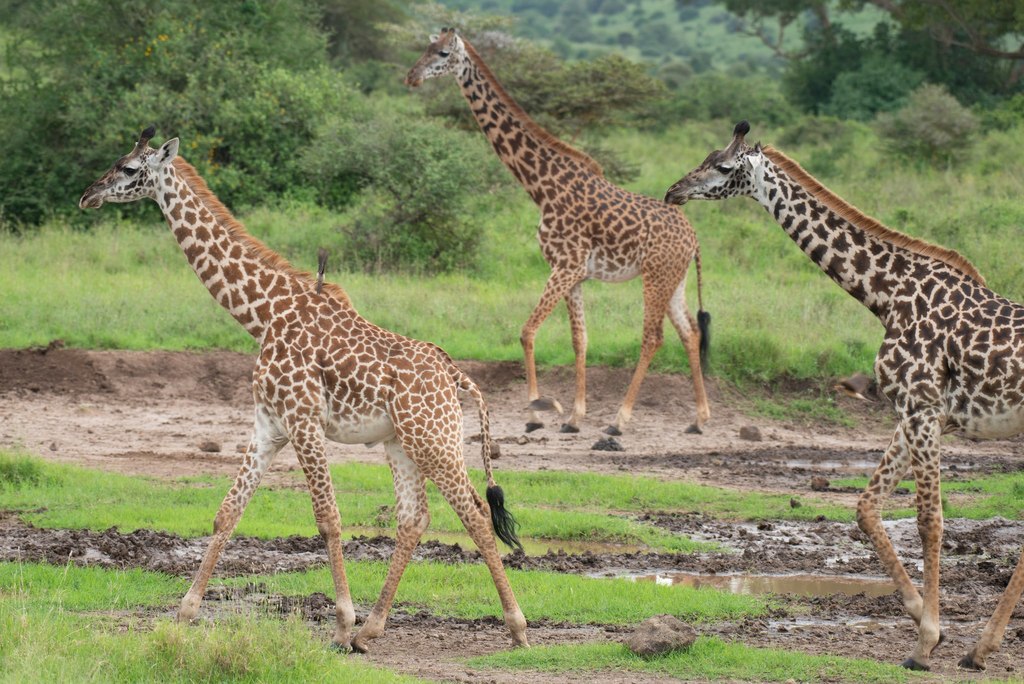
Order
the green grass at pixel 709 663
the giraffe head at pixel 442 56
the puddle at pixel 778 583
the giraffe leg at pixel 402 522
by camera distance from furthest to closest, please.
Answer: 1. the giraffe head at pixel 442 56
2. the puddle at pixel 778 583
3. the giraffe leg at pixel 402 522
4. the green grass at pixel 709 663

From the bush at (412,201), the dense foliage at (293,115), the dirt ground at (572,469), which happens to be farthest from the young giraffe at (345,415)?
the dense foliage at (293,115)

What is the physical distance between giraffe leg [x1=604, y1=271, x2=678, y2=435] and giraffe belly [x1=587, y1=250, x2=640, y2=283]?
0.67ft

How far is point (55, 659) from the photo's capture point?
6.46 metres

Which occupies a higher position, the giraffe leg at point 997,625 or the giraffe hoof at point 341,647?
the giraffe leg at point 997,625

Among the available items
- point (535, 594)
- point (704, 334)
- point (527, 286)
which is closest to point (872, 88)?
point (527, 286)

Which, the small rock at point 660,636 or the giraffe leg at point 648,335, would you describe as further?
the giraffe leg at point 648,335

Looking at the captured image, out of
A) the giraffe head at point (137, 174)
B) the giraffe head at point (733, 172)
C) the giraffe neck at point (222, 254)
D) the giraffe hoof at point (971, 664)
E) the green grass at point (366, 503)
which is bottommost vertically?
the green grass at point (366, 503)

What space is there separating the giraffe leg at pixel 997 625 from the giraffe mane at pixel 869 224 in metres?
1.71

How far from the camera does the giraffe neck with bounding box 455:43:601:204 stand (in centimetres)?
1435

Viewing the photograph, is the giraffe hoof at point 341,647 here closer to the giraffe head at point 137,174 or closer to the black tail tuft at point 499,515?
the black tail tuft at point 499,515

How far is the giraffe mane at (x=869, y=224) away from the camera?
25.9 feet

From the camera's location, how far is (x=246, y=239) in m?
8.46

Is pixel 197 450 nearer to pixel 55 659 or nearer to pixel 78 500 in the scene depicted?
pixel 78 500

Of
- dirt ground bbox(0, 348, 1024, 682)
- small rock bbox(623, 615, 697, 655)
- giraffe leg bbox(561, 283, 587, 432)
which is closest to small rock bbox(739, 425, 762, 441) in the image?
dirt ground bbox(0, 348, 1024, 682)
